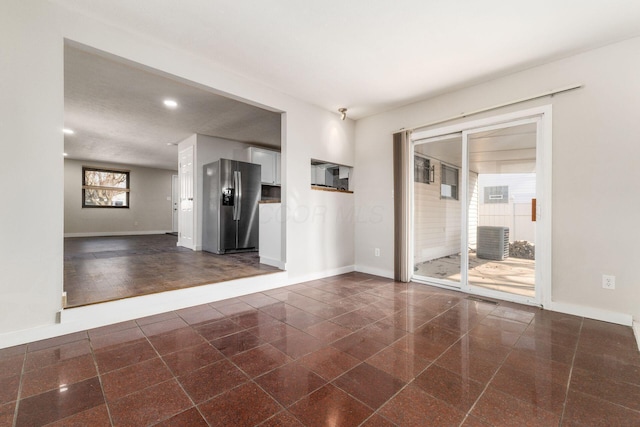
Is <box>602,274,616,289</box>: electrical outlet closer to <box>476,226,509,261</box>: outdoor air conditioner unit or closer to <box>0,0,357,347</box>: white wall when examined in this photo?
<box>476,226,509,261</box>: outdoor air conditioner unit

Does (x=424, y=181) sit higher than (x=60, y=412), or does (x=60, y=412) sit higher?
(x=424, y=181)

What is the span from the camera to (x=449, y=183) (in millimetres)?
3795

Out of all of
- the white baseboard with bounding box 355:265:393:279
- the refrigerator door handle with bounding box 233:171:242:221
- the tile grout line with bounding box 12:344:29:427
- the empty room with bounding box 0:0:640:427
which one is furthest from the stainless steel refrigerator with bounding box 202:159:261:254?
the tile grout line with bounding box 12:344:29:427

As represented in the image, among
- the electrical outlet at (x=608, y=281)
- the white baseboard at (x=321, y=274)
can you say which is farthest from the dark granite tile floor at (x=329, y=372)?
the white baseboard at (x=321, y=274)

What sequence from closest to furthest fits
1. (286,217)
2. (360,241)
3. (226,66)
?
(226,66)
(286,217)
(360,241)

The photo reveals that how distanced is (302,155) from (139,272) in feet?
8.58

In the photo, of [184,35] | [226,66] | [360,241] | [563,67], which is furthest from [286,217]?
[563,67]

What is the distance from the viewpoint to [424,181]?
410cm

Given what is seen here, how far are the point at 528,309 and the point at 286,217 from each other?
2851mm

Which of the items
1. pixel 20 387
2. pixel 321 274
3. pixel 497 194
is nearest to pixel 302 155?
pixel 321 274

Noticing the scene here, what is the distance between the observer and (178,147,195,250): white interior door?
604 centimetres

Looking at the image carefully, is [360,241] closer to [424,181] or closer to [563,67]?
[424,181]

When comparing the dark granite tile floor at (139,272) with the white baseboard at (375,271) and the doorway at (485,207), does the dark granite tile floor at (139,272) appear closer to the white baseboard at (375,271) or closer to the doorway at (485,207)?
the white baseboard at (375,271)

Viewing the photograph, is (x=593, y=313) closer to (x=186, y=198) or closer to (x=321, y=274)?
(x=321, y=274)
